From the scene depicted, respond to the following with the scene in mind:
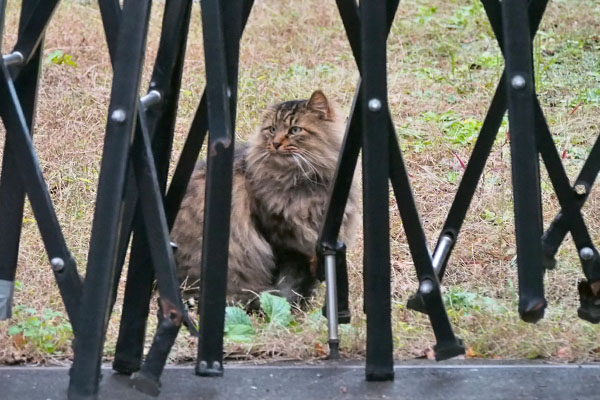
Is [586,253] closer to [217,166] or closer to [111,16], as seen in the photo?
[217,166]

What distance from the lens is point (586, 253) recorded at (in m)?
2.94

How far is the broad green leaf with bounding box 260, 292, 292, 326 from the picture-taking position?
3551 mm

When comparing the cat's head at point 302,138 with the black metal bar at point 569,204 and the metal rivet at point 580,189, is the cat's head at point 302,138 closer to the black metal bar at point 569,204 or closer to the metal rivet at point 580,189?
the metal rivet at point 580,189

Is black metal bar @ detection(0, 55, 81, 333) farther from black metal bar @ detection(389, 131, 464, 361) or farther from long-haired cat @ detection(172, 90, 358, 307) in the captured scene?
long-haired cat @ detection(172, 90, 358, 307)

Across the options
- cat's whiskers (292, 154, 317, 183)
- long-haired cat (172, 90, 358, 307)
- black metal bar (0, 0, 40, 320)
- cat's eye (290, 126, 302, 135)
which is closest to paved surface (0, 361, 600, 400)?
black metal bar (0, 0, 40, 320)

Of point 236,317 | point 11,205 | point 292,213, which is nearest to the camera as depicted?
point 11,205

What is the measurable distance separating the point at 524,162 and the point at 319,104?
2.27 meters

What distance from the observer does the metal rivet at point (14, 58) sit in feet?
9.02

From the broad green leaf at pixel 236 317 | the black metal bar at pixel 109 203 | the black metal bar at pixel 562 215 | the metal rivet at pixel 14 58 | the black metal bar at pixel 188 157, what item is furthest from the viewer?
the broad green leaf at pixel 236 317

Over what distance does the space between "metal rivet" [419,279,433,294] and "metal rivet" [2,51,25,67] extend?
1.28 m

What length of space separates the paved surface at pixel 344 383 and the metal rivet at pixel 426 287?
10.2 inches

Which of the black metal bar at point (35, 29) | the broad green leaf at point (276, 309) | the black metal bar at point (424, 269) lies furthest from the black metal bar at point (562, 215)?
the black metal bar at point (35, 29)

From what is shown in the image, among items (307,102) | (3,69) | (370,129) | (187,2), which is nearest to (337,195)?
(370,129)

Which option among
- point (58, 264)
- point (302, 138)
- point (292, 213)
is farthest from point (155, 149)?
point (302, 138)
